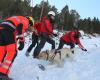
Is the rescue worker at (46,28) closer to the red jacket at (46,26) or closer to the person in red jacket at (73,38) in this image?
the red jacket at (46,26)

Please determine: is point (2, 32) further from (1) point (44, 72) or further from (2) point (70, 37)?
(2) point (70, 37)

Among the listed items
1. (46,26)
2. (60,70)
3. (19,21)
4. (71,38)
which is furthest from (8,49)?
(71,38)

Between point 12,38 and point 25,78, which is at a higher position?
point 12,38

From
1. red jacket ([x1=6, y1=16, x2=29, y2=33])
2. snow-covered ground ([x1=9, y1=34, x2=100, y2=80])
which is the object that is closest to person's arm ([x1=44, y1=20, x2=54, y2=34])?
snow-covered ground ([x1=9, y1=34, x2=100, y2=80])

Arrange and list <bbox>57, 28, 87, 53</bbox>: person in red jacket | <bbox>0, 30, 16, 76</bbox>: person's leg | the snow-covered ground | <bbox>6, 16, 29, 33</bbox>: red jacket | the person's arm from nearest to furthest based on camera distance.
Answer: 1. <bbox>0, 30, 16, 76</bbox>: person's leg
2. <bbox>6, 16, 29, 33</bbox>: red jacket
3. the snow-covered ground
4. the person's arm
5. <bbox>57, 28, 87, 53</bbox>: person in red jacket

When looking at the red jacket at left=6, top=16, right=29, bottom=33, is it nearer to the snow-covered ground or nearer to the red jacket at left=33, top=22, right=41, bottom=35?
the snow-covered ground

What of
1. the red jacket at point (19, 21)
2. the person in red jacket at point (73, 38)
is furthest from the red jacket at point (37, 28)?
the red jacket at point (19, 21)

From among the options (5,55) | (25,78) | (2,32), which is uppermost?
(2,32)

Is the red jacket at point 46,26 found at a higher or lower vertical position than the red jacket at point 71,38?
higher


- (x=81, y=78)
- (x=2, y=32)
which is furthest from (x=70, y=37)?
(x=2, y=32)

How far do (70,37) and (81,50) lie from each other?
0.73m

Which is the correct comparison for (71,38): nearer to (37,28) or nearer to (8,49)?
(37,28)

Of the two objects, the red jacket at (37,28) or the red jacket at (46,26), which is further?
the red jacket at (37,28)

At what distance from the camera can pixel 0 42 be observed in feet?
27.3
